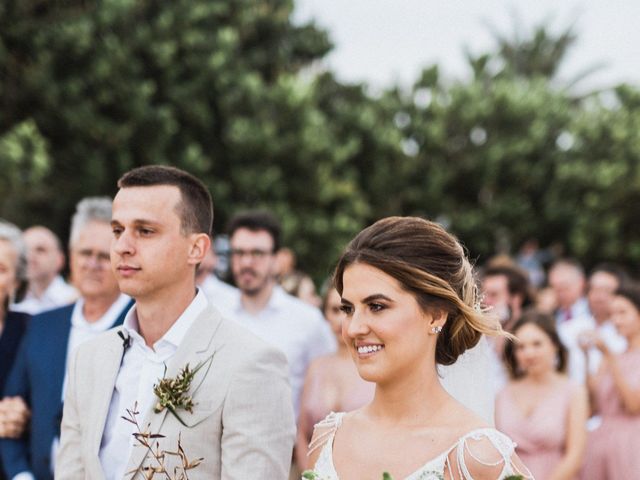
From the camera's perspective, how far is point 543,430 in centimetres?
617

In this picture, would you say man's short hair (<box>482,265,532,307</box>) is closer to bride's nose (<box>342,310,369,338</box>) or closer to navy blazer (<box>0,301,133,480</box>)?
navy blazer (<box>0,301,133,480</box>)

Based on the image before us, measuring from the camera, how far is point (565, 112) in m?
22.6

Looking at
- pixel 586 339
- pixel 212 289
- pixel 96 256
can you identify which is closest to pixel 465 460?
pixel 96 256

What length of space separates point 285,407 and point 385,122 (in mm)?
17476

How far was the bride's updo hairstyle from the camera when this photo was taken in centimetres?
300

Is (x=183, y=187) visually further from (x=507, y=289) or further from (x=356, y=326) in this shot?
(x=507, y=289)

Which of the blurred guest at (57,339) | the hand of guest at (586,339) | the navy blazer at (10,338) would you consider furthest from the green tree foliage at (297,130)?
the hand of guest at (586,339)

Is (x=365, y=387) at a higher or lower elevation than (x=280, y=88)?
lower

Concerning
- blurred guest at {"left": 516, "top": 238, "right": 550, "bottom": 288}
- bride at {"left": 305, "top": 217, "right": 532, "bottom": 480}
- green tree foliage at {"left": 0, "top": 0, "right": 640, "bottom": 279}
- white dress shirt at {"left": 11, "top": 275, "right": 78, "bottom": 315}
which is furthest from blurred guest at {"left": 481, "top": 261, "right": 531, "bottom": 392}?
blurred guest at {"left": 516, "top": 238, "right": 550, "bottom": 288}

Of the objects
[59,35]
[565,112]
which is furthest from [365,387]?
[565,112]

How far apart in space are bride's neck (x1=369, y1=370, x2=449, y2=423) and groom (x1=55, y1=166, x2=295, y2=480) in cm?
45

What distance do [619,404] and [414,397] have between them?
4398 millimetres

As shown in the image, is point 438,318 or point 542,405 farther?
point 542,405

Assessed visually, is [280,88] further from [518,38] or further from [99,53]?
[518,38]
